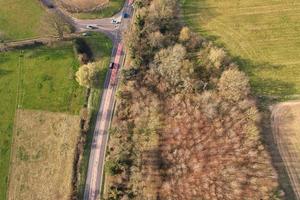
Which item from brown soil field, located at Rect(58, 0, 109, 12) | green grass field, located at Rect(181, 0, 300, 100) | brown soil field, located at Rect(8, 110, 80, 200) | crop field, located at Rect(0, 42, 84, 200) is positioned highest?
brown soil field, located at Rect(58, 0, 109, 12)

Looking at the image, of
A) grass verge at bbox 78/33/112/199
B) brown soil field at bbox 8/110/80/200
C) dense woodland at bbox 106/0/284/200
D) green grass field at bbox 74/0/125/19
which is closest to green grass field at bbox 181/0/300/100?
dense woodland at bbox 106/0/284/200

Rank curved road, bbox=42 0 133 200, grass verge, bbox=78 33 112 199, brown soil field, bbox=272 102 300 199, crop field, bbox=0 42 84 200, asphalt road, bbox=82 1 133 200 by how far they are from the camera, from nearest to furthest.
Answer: asphalt road, bbox=82 1 133 200, curved road, bbox=42 0 133 200, brown soil field, bbox=272 102 300 199, grass verge, bbox=78 33 112 199, crop field, bbox=0 42 84 200

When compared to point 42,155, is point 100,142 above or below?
above

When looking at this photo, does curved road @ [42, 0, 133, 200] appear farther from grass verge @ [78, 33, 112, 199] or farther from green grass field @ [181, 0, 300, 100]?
green grass field @ [181, 0, 300, 100]

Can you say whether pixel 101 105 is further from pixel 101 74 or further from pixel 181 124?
pixel 181 124

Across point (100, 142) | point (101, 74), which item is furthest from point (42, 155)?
point (101, 74)

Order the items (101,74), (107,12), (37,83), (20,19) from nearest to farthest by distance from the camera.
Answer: (37,83) < (101,74) < (20,19) < (107,12)

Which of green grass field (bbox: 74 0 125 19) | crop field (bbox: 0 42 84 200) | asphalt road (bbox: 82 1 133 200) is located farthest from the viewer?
green grass field (bbox: 74 0 125 19)
